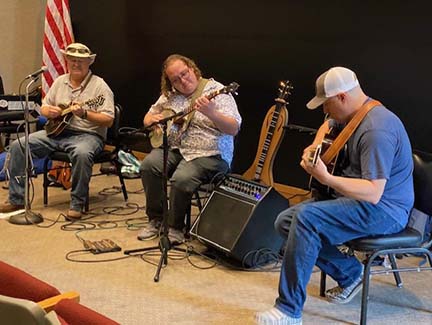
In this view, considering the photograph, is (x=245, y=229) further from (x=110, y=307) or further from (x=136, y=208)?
(x=136, y=208)

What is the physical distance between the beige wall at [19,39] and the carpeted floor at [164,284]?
2.62 meters

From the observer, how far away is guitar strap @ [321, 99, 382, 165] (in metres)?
2.59

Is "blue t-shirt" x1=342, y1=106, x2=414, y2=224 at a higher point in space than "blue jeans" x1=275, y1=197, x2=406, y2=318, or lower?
higher

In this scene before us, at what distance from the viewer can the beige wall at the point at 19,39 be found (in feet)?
20.0

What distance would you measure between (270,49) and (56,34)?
2137 millimetres

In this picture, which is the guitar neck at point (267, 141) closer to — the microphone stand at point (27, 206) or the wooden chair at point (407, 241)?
the wooden chair at point (407, 241)

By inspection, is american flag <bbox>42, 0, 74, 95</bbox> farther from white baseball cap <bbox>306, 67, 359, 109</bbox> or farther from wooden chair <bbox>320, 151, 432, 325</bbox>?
wooden chair <bbox>320, 151, 432, 325</bbox>

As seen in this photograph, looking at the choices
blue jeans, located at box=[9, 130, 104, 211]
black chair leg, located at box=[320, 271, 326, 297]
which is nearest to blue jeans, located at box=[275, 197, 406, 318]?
black chair leg, located at box=[320, 271, 326, 297]

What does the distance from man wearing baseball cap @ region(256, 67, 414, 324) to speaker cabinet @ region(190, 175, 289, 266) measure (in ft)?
2.12

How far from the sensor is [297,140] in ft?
15.0

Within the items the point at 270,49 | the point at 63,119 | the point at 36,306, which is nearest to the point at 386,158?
the point at 36,306

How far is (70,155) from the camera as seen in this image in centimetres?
412

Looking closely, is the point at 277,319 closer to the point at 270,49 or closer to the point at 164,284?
the point at 164,284

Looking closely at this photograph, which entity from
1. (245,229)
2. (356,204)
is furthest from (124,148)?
(356,204)
